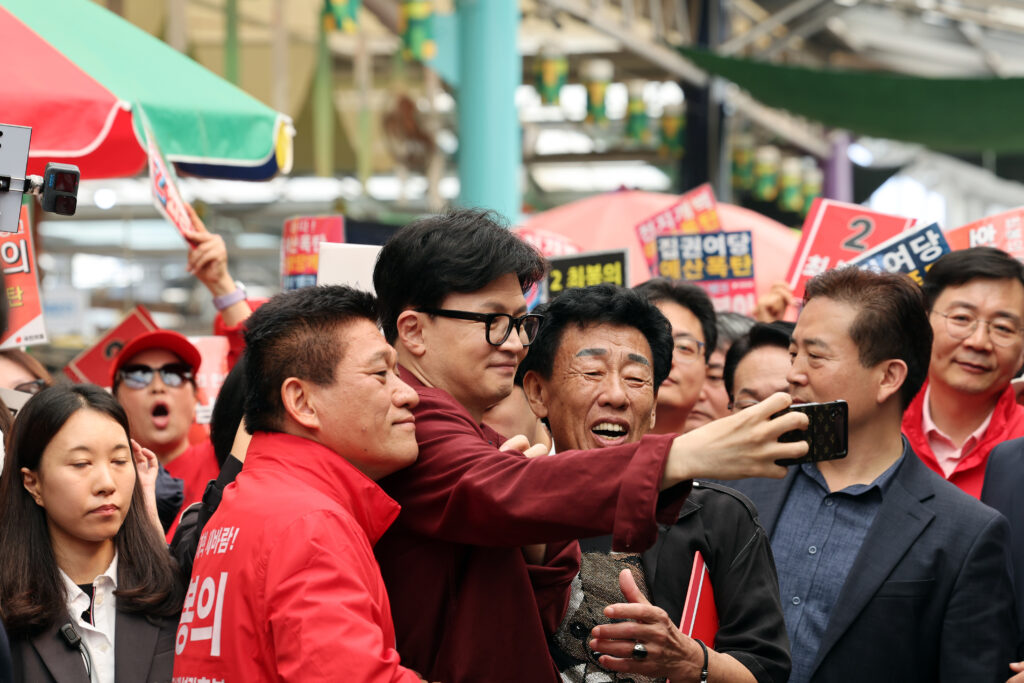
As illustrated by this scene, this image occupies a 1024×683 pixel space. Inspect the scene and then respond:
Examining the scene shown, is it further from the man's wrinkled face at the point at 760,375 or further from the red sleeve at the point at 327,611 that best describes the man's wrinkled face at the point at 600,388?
the man's wrinkled face at the point at 760,375

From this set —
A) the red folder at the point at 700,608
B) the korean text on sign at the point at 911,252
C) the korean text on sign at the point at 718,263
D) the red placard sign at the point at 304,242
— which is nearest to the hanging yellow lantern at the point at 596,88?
the korean text on sign at the point at 718,263

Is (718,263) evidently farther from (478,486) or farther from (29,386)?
(478,486)

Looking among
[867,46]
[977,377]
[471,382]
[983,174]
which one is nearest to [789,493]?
[977,377]

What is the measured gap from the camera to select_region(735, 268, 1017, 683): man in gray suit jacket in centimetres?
298

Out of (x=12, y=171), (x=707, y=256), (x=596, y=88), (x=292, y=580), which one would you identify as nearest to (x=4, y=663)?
(x=292, y=580)

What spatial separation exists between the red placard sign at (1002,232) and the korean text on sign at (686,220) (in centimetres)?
161

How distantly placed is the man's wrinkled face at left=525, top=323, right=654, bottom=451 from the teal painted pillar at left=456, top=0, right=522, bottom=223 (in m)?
5.92

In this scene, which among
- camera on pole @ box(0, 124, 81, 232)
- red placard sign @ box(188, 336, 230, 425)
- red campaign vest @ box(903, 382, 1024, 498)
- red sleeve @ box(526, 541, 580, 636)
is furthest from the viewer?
red placard sign @ box(188, 336, 230, 425)

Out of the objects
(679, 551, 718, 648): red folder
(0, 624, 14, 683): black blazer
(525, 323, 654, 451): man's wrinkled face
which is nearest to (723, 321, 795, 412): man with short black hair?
(525, 323, 654, 451): man's wrinkled face

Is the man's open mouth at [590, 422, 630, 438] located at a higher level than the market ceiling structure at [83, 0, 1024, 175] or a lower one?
lower

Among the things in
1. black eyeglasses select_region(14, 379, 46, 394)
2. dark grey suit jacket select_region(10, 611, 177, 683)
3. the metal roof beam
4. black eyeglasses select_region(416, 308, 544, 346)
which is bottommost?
dark grey suit jacket select_region(10, 611, 177, 683)

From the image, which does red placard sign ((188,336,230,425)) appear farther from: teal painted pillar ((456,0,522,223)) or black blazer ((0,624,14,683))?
black blazer ((0,624,14,683))

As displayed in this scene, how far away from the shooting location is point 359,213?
10.1 meters

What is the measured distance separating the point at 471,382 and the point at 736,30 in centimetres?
1503
